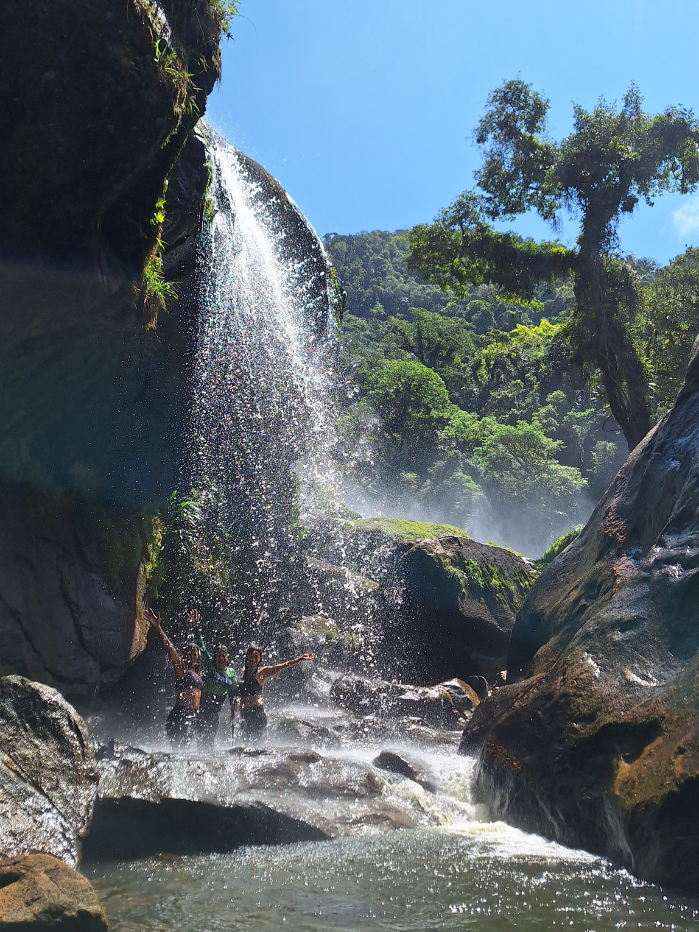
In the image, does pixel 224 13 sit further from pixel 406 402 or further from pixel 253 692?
pixel 406 402

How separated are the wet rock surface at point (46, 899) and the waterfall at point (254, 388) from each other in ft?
24.9

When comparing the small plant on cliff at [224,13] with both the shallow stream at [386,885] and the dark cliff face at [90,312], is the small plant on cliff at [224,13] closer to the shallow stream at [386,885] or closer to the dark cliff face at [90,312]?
the dark cliff face at [90,312]

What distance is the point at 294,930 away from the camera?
375 centimetres

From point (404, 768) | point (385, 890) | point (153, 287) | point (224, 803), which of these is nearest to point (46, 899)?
point (385, 890)

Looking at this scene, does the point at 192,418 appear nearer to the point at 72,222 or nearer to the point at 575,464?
the point at 72,222

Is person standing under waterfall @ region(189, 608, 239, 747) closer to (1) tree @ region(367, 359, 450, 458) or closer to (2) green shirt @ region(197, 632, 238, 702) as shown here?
(2) green shirt @ region(197, 632, 238, 702)

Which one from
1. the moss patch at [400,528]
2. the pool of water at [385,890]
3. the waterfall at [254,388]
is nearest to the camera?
the pool of water at [385,890]

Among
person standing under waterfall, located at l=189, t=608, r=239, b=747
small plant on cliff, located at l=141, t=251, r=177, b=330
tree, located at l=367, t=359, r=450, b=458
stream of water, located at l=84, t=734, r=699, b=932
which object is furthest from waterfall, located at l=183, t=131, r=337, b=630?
tree, located at l=367, t=359, r=450, b=458

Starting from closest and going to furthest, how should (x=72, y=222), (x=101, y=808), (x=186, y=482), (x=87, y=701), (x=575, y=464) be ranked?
(x=101, y=808) < (x=72, y=222) < (x=87, y=701) < (x=186, y=482) < (x=575, y=464)

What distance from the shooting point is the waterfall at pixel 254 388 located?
11672 millimetres

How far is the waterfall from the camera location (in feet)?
38.3

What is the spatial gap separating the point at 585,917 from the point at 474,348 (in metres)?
50.0

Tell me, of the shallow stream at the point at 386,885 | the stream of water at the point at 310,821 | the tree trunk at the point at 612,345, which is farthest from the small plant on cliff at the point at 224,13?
the tree trunk at the point at 612,345

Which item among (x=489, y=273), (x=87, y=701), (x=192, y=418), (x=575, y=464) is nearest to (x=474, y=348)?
(x=575, y=464)
